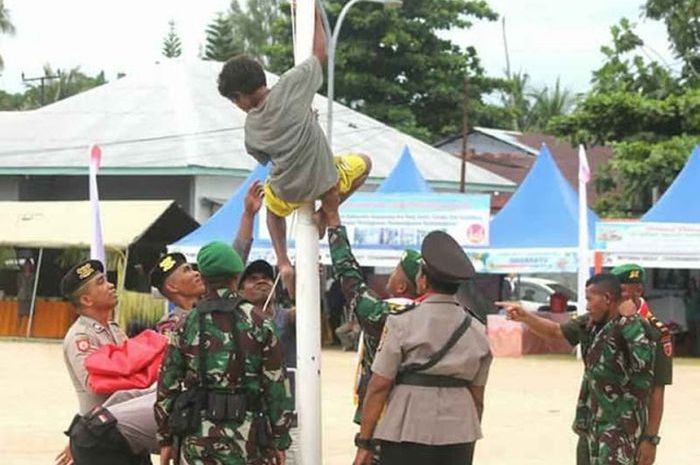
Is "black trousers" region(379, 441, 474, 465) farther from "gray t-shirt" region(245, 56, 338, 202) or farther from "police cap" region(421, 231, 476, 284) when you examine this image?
"gray t-shirt" region(245, 56, 338, 202)

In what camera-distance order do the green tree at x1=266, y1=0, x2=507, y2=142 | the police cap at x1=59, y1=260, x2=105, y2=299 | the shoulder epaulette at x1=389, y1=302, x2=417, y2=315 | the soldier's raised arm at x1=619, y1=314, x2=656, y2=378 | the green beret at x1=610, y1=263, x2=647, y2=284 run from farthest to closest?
the green tree at x1=266, y1=0, x2=507, y2=142 < the green beret at x1=610, y1=263, x2=647, y2=284 < the soldier's raised arm at x1=619, y1=314, x2=656, y2=378 < the police cap at x1=59, y1=260, x2=105, y2=299 < the shoulder epaulette at x1=389, y1=302, x2=417, y2=315

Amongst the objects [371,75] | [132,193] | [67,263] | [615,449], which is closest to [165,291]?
[615,449]

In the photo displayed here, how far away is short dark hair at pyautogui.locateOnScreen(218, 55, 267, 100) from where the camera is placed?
583cm

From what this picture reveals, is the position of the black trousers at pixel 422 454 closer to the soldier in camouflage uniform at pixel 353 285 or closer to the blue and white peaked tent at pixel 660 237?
the soldier in camouflage uniform at pixel 353 285

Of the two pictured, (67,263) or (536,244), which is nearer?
(536,244)

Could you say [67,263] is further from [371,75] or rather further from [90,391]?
[90,391]

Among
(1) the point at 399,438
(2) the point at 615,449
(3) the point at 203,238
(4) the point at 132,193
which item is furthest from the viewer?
(4) the point at 132,193

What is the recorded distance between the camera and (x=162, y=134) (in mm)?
38781

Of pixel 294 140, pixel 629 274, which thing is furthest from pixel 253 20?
pixel 294 140

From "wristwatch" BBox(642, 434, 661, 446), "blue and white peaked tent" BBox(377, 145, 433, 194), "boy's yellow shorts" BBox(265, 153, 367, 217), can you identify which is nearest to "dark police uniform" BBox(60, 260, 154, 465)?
"boy's yellow shorts" BBox(265, 153, 367, 217)

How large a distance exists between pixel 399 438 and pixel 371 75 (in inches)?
1729

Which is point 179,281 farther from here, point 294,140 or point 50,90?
point 50,90

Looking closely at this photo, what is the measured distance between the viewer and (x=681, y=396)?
19.3 meters

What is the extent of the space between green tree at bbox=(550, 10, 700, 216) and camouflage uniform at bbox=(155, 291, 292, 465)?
2483cm
